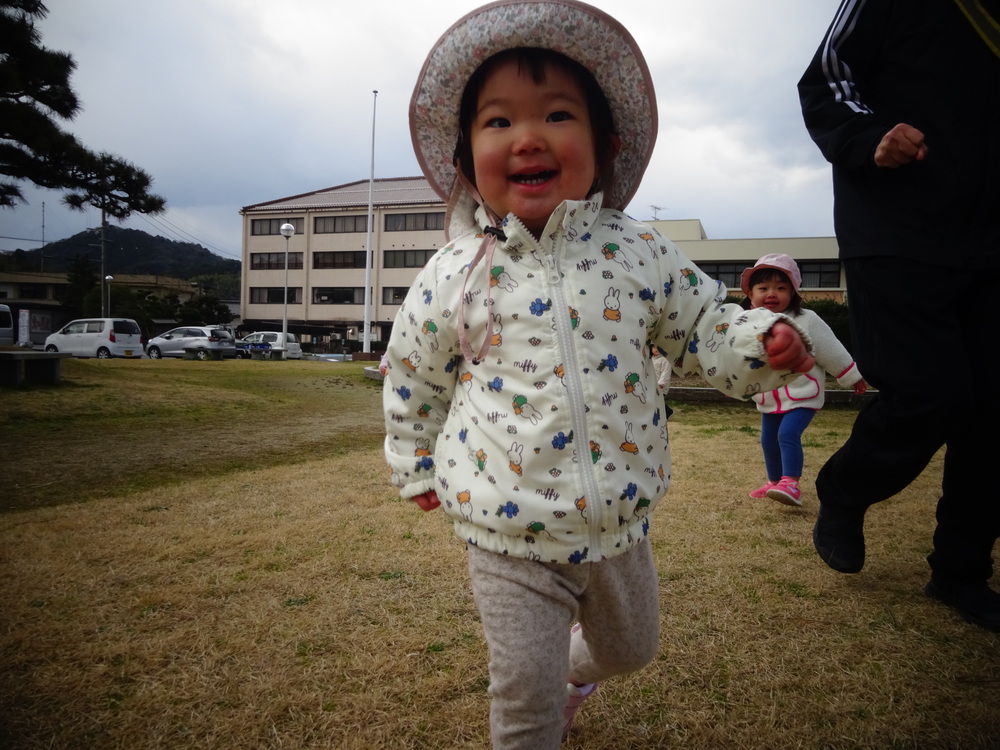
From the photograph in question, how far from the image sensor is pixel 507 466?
1.34 m

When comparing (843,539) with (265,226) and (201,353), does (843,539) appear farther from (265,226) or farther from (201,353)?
(265,226)

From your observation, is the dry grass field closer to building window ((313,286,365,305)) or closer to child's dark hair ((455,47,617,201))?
child's dark hair ((455,47,617,201))

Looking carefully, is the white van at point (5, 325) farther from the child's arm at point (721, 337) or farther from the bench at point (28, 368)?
the child's arm at point (721, 337)

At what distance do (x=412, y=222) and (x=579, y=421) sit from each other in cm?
3836

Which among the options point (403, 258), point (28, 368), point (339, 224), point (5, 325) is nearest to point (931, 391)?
point (28, 368)

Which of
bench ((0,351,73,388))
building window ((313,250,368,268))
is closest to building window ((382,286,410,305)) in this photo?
building window ((313,250,368,268))

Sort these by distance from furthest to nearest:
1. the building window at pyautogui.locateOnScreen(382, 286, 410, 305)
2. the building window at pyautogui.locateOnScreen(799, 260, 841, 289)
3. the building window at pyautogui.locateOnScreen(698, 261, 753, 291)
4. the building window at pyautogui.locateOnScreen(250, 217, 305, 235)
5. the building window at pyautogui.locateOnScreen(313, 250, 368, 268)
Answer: the building window at pyautogui.locateOnScreen(250, 217, 305, 235) < the building window at pyautogui.locateOnScreen(313, 250, 368, 268) < the building window at pyautogui.locateOnScreen(382, 286, 410, 305) < the building window at pyautogui.locateOnScreen(698, 261, 753, 291) < the building window at pyautogui.locateOnScreen(799, 260, 841, 289)

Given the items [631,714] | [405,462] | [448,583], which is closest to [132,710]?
[405,462]

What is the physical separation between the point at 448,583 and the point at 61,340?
2420cm

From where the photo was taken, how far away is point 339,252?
40156mm

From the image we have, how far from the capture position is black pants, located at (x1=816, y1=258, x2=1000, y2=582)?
1.75m

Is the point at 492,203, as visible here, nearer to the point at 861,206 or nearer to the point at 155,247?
the point at 861,206

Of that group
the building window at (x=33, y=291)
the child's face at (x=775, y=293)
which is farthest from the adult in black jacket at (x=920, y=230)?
the building window at (x=33, y=291)

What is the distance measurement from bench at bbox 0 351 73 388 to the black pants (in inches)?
368
